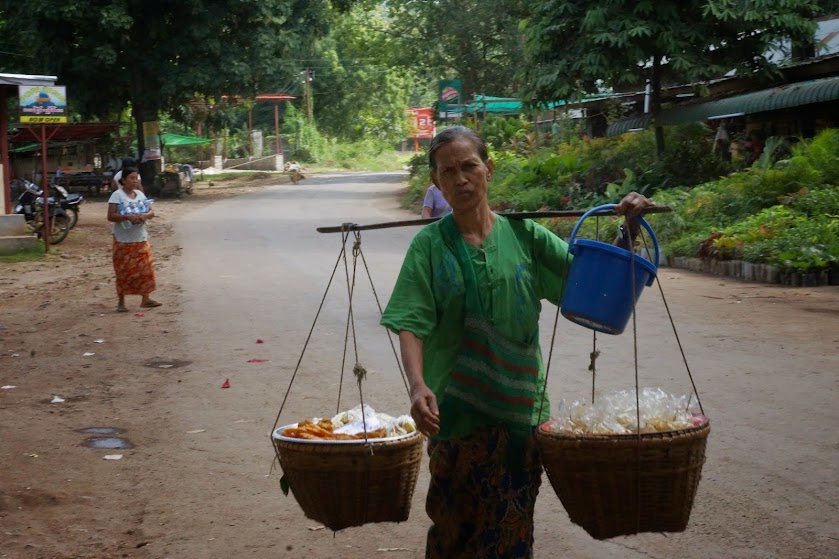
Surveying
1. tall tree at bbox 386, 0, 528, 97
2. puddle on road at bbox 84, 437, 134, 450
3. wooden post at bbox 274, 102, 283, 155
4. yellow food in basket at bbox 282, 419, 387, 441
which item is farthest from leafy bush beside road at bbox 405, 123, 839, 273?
wooden post at bbox 274, 102, 283, 155

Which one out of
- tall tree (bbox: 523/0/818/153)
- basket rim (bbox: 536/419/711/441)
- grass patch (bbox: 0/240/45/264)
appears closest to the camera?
basket rim (bbox: 536/419/711/441)

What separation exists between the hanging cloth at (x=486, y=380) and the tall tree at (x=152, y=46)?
1085 inches

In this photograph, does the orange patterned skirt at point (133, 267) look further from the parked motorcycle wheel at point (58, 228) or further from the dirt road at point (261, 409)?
the parked motorcycle wheel at point (58, 228)

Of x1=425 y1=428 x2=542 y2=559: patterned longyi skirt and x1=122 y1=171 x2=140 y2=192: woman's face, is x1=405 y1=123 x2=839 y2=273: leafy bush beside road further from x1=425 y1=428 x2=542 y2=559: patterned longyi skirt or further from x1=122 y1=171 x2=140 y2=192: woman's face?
x1=425 y1=428 x2=542 y2=559: patterned longyi skirt

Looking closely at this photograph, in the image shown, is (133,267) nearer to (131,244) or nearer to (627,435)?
(131,244)

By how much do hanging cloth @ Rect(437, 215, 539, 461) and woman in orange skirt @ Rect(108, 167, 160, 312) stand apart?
800cm

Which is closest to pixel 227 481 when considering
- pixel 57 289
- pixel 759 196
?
pixel 57 289

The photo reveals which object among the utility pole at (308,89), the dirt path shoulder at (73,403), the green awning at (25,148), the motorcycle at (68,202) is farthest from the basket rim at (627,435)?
the utility pole at (308,89)

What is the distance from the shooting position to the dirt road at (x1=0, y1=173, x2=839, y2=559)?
163 inches

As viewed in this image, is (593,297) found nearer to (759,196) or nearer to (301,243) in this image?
(759,196)

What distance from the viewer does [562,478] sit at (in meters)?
2.74

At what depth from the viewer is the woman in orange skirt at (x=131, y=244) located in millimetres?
10359

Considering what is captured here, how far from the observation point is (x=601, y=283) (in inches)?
114

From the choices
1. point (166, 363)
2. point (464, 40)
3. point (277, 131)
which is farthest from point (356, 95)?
point (166, 363)
